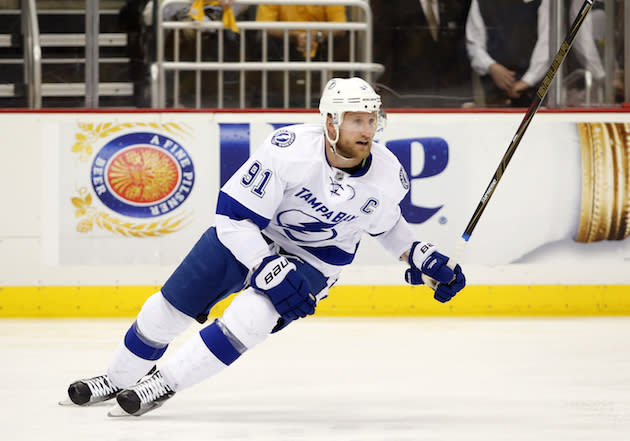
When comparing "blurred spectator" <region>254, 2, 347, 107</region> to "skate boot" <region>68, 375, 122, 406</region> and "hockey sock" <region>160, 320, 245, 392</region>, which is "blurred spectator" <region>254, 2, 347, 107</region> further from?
"hockey sock" <region>160, 320, 245, 392</region>

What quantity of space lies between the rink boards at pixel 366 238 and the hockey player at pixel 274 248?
2.58 meters

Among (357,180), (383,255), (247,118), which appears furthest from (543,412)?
(247,118)

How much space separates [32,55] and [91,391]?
3.06 metres

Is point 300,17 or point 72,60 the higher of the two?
point 300,17

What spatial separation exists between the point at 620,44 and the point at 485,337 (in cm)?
199

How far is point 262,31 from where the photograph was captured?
19.5ft

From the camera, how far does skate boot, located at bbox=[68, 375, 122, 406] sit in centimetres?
314

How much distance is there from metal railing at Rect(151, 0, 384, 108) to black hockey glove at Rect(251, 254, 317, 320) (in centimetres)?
319

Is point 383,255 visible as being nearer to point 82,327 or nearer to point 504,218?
point 504,218

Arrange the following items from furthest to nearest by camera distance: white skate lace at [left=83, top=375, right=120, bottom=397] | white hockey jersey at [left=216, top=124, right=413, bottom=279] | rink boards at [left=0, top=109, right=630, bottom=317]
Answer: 1. rink boards at [left=0, top=109, right=630, bottom=317]
2. white skate lace at [left=83, top=375, right=120, bottom=397]
3. white hockey jersey at [left=216, top=124, right=413, bottom=279]

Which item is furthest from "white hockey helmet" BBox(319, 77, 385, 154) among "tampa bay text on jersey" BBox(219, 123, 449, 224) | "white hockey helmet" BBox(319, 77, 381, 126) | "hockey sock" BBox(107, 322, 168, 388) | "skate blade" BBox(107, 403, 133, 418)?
"tampa bay text on jersey" BBox(219, 123, 449, 224)

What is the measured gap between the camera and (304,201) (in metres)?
2.95

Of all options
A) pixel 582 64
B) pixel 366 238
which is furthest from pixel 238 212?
pixel 582 64

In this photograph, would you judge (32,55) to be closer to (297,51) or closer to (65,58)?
(65,58)
